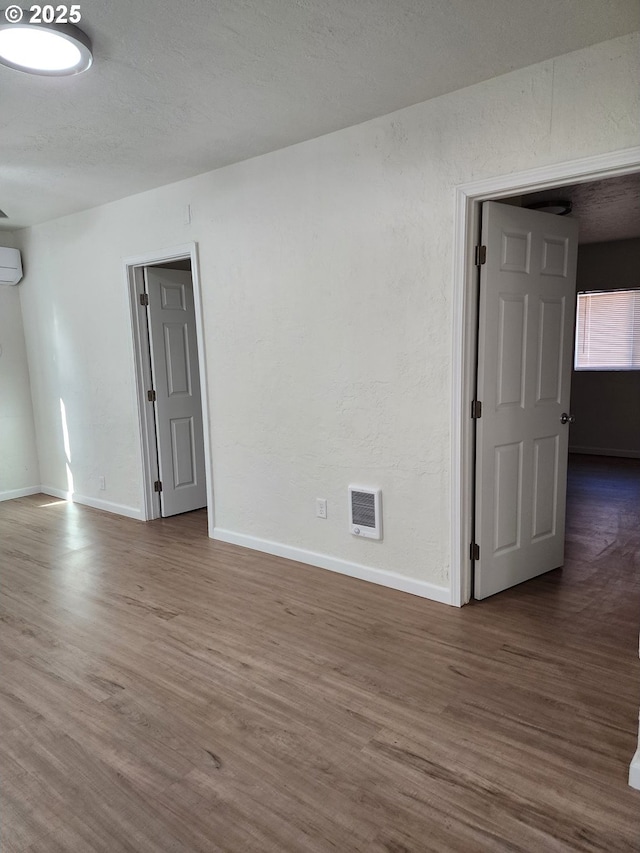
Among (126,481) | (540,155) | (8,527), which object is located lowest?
(8,527)

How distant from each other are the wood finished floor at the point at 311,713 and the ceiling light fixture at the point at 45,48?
2.61 m

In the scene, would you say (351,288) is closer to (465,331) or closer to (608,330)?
(465,331)

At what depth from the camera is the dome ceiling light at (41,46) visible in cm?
202

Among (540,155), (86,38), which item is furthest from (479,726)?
(86,38)

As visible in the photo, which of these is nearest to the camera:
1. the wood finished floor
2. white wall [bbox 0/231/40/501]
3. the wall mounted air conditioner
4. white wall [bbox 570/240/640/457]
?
the wood finished floor

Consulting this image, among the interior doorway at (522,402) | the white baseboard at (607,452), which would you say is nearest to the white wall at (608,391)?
the white baseboard at (607,452)

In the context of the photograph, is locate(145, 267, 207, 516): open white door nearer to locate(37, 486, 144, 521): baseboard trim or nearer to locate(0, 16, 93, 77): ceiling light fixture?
locate(37, 486, 144, 521): baseboard trim

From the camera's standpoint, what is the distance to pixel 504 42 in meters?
2.27

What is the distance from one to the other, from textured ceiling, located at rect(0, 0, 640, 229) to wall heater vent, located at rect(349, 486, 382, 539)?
210 centimetres

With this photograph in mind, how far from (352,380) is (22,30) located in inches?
85.7

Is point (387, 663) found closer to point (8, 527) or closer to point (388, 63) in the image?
point (388, 63)

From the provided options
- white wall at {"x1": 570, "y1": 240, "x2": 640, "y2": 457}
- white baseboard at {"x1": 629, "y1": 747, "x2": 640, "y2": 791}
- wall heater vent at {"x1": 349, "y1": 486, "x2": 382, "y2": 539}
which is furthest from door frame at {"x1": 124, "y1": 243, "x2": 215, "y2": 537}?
white wall at {"x1": 570, "y1": 240, "x2": 640, "y2": 457}

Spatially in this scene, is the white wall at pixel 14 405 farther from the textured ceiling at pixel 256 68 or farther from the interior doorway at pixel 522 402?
the interior doorway at pixel 522 402

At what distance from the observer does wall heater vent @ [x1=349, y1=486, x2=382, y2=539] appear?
3.32 metres
